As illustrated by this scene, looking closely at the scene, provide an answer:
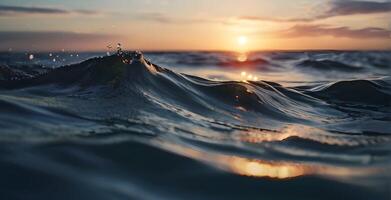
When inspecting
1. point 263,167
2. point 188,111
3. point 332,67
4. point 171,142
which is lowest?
point 263,167

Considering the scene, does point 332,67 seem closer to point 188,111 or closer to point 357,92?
point 357,92

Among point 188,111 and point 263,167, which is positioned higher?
point 188,111

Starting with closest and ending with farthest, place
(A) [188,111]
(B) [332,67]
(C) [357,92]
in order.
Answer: (A) [188,111] → (C) [357,92] → (B) [332,67]

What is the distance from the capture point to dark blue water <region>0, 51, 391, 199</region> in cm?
278

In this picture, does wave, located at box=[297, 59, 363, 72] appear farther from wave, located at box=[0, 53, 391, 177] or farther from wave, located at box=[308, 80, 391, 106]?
wave, located at box=[0, 53, 391, 177]

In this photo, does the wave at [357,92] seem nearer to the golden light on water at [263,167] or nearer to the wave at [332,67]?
the golden light on water at [263,167]

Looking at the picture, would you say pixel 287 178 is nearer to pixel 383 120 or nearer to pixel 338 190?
pixel 338 190

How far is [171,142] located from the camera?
12.6 ft

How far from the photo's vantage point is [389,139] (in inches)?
187

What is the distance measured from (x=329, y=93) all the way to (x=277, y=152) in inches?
224

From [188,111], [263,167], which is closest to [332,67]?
[188,111]

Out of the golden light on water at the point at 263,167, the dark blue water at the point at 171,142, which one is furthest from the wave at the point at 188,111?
the golden light on water at the point at 263,167

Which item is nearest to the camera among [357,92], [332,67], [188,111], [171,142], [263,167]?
[263,167]

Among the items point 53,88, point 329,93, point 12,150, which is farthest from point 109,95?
point 329,93
